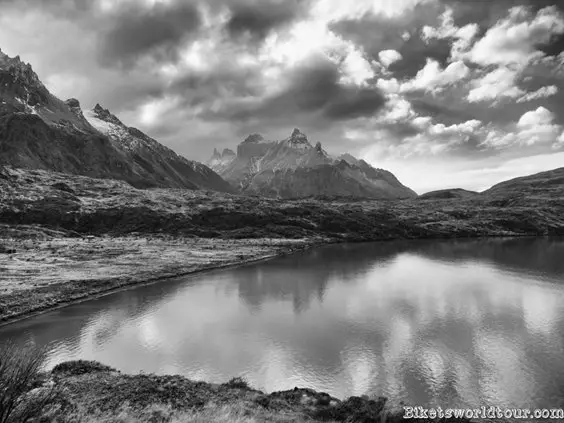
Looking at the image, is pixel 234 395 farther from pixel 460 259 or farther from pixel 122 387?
pixel 460 259

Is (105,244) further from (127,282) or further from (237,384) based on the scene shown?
(237,384)


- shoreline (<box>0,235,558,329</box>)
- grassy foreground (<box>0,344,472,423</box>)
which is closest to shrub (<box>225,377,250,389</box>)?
grassy foreground (<box>0,344,472,423</box>)

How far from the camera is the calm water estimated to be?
108 ft

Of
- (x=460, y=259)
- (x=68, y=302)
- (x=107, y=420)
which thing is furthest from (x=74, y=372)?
(x=460, y=259)

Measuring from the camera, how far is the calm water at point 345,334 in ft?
108

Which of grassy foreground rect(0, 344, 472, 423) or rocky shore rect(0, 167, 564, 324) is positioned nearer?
grassy foreground rect(0, 344, 472, 423)

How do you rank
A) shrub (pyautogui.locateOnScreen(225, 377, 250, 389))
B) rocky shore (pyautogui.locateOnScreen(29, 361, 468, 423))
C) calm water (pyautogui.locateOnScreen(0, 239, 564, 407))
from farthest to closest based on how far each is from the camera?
calm water (pyautogui.locateOnScreen(0, 239, 564, 407)) < shrub (pyautogui.locateOnScreen(225, 377, 250, 389)) < rocky shore (pyautogui.locateOnScreen(29, 361, 468, 423))

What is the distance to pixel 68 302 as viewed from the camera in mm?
63156

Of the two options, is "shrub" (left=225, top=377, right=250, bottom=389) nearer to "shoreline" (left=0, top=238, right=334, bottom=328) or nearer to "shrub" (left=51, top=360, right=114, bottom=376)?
"shrub" (left=51, top=360, right=114, bottom=376)

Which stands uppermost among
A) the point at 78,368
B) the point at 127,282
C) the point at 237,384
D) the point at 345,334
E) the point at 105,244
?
the point at 105,244

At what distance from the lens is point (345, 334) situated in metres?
45.2

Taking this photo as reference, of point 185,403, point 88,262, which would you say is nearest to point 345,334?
point 185,403

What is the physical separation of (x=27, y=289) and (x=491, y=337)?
70.6 m

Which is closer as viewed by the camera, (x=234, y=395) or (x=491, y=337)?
(x=234, y=395)
